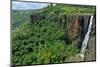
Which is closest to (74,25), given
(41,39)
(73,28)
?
(73,28)

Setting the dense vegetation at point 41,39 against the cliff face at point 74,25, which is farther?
the cliff face at point 74,25

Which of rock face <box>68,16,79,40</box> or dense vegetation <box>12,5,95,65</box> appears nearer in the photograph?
dense vegetation <box>12,5,95,65</box>

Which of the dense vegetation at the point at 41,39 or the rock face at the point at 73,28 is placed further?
the rock face at the point at 73,28

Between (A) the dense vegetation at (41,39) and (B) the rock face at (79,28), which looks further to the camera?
(B) the rock face at (79,28)

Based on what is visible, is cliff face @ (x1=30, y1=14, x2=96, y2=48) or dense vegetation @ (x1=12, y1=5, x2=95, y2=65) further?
cliff face @ (x1=30, y1=14, x2=96, y2=48)

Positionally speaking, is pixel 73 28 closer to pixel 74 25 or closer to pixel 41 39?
pixel 74 25

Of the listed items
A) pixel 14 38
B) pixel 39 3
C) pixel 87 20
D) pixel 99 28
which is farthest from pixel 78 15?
pixel 14 38
